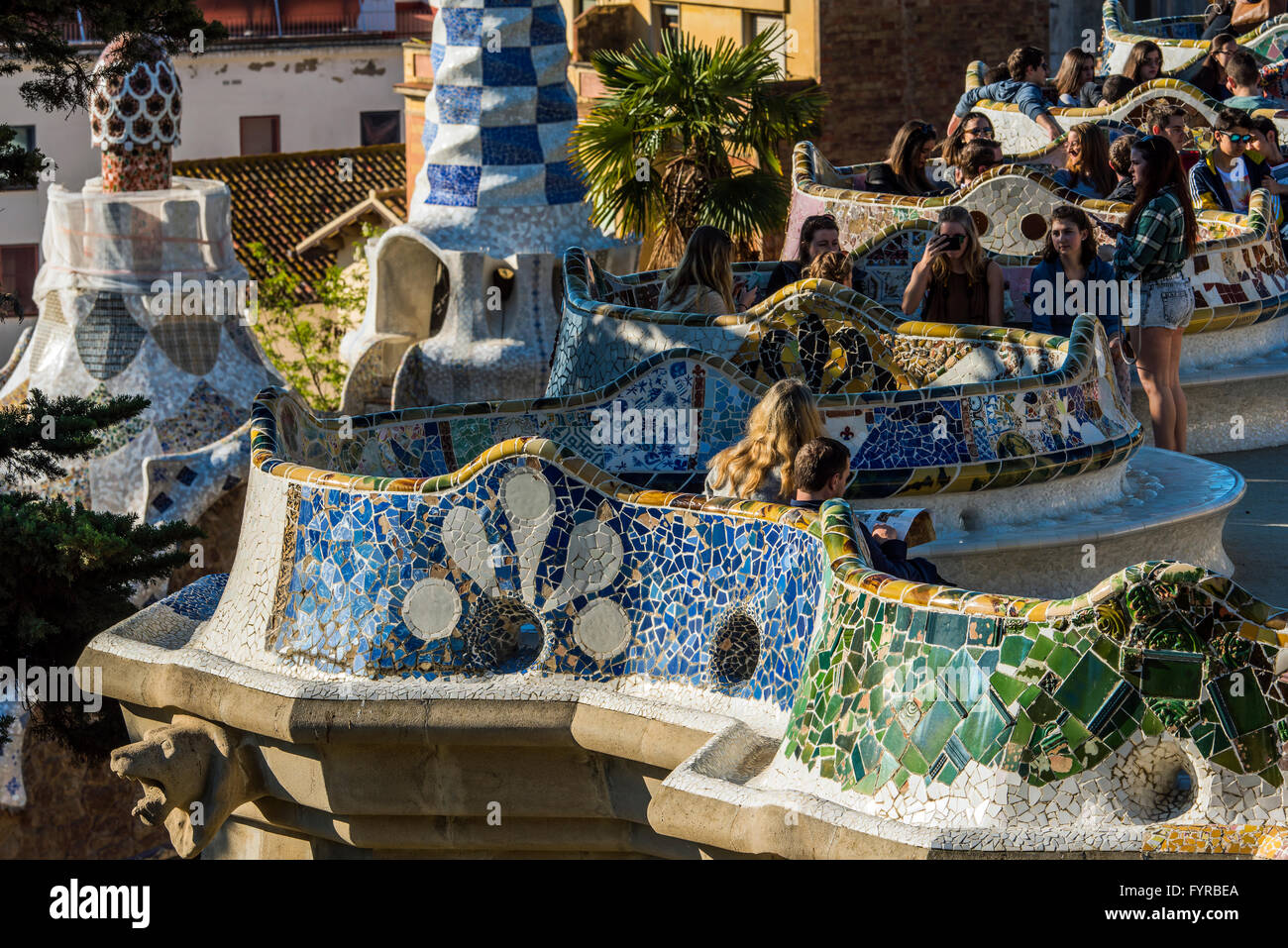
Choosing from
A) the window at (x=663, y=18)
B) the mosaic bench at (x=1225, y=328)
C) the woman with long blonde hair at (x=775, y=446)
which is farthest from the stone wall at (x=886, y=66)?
the woman with long blonde hair at (x=775, y=446)

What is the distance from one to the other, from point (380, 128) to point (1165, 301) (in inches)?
1304

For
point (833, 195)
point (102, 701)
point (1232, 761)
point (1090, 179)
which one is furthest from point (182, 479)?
point (1232, 761)

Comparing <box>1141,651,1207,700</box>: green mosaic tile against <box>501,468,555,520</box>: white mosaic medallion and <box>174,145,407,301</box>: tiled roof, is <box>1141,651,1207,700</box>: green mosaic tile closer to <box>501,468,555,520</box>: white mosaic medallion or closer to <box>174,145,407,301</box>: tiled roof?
<box>501,468,555,520</box>: white mosaic medallion

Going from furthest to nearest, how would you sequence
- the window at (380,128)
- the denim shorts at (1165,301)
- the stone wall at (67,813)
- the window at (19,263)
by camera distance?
the window at (380,128)
the window at (19,263)
the stone wall at (67,813)
the denim shorts at (1165,301)

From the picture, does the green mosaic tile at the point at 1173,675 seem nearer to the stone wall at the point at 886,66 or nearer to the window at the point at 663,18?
the stone wall at the point at 886,66

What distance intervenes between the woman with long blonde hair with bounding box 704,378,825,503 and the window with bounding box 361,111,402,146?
117ft

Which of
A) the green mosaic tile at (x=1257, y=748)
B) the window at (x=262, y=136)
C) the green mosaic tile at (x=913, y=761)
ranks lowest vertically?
the green mosaic tile at (x=913, y=761)

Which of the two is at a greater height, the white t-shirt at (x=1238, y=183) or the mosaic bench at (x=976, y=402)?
the white t-shirt at (x=1238, y=183)

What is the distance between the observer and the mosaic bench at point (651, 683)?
5297 mm

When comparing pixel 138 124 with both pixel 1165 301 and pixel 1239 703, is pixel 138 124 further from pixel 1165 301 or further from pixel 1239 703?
pixel 1239 703

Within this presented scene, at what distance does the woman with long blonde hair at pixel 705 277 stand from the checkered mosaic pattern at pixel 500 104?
29.8ft

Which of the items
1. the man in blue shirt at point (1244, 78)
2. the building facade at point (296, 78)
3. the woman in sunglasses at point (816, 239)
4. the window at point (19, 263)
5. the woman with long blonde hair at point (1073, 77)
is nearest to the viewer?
the woman in sunglasses at point (816, 239)

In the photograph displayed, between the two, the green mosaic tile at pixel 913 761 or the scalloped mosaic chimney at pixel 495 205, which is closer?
the green mosaic tile at pixel 913 761

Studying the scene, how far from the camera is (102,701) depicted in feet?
36.6
